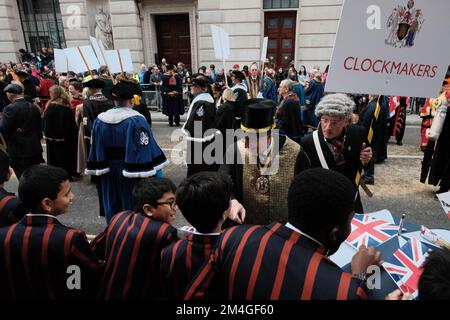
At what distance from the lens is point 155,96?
44.8ft

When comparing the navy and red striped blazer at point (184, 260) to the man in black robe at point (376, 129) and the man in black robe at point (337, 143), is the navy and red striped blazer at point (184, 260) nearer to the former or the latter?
the man in black robe at point (337, 143)

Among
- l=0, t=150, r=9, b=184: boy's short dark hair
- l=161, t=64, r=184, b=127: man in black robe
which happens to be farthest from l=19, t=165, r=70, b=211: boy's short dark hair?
l=161, t=64, r=184, b=127: man in black robe

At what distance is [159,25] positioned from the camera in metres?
17.1

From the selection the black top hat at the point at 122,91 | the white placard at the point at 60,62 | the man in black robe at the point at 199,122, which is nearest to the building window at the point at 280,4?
the white placard at the point at 60,62

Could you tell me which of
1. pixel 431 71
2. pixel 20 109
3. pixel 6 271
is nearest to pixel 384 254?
pixel 431 71

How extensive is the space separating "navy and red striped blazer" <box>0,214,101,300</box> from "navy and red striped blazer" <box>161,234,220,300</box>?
0.50 meters

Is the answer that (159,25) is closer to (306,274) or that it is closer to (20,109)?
(20,109)

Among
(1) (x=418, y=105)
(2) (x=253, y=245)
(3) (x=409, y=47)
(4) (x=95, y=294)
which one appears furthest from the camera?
(1) (x=418, y=105)

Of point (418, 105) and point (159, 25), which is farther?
point (159, 25)

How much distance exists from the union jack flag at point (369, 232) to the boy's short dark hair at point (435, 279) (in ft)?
3.34

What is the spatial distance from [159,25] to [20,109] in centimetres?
1338

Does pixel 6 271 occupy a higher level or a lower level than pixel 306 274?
lower

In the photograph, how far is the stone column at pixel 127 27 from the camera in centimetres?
1602
